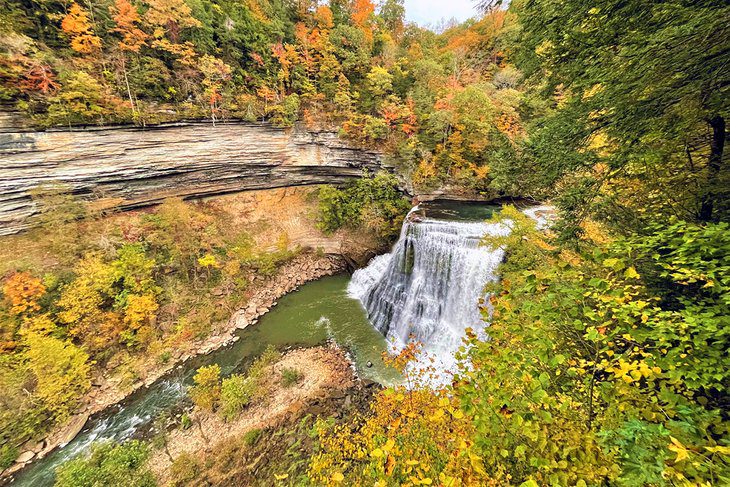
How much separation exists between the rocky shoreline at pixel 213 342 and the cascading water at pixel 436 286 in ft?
15.5

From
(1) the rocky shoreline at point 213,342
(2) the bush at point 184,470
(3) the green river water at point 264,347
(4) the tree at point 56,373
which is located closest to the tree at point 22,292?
(4) the tree at point 56,373

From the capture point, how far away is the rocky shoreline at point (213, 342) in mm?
7992

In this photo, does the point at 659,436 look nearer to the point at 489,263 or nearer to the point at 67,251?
the point at 489,263

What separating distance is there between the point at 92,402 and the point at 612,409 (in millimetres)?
14134

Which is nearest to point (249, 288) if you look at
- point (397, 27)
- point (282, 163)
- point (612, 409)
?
point (282, 163)

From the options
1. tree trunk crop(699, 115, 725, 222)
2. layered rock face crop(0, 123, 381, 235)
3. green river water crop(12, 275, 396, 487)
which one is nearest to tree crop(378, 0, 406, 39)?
layered rock face crop(0, 123, 381, 235)

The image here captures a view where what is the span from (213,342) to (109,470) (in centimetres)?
595

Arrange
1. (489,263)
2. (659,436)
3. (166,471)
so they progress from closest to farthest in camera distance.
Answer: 1. (659,436)
2. (166,471)
3. (489,263)

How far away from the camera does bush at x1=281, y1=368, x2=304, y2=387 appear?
9875 mm

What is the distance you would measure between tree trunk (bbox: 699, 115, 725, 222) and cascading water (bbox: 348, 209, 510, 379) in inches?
273

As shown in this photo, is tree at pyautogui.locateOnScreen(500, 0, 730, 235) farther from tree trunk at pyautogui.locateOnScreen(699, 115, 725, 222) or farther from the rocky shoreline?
the rocky shoreline

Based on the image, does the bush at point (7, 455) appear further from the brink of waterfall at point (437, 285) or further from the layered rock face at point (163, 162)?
the brink of waterfall at point (437, 285)

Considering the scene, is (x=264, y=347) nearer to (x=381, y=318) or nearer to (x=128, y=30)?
(x=381, y=318)

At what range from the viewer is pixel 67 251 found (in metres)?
11.3
